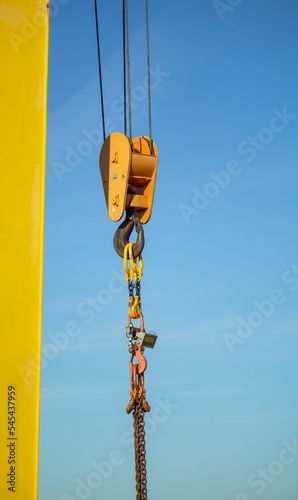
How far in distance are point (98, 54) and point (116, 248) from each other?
173cm

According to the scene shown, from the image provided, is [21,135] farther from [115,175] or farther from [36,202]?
[115,175]

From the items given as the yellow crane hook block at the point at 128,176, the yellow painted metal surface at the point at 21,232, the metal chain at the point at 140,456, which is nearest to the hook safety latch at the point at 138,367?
the metal chain at the point at 140,456

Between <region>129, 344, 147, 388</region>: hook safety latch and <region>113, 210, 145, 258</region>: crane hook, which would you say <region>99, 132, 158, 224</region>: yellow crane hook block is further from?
<region>129, 344, 147, 388</region>: hook safety latch

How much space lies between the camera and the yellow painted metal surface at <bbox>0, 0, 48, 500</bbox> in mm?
3977

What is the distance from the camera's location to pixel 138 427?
410 cm

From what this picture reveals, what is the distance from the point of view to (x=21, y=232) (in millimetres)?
4078

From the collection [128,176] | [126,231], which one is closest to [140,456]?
[126,231]

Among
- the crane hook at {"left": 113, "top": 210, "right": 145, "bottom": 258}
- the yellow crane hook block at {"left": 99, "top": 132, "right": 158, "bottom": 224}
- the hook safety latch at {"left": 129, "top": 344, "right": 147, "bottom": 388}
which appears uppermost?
the yellow crane hook block at {"left": 99, "top": 132, "right": 158, "bottom": 224}

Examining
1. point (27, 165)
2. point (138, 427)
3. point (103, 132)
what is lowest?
point (138, 427)

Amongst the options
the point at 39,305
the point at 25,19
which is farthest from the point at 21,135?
the point at 39,305

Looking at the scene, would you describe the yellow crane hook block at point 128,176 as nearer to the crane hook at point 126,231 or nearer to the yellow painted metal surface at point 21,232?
the crane hook at point 126,231

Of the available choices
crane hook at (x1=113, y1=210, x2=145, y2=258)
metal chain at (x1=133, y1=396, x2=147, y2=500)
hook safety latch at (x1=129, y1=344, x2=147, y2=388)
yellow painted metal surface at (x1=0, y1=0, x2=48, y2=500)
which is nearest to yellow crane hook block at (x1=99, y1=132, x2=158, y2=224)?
crane hook at (x1=113, y1=210, x2=145, y2=258)

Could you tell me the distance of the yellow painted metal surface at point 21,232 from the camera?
13.0 feet

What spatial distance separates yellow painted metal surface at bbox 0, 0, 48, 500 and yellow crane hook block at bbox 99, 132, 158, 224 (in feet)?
1.94
